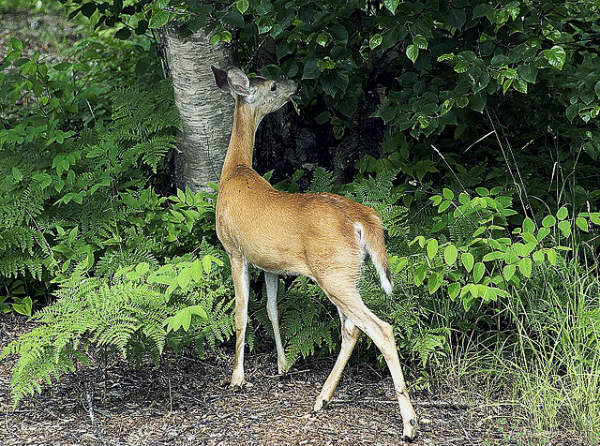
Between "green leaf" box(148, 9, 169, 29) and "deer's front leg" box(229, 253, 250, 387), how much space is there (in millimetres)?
1331

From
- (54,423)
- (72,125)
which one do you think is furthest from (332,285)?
(72,125)

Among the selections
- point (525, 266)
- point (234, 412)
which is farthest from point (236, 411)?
point (525, 266)

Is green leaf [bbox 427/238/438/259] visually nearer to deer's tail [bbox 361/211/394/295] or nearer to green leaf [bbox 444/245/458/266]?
green leaf [bbox 444/245/458/266]

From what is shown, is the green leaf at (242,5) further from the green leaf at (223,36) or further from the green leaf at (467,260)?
the green leaf at (467,260)

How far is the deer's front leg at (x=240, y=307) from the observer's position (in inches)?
193

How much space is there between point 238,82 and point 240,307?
1330mm

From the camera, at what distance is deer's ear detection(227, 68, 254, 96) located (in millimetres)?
5113

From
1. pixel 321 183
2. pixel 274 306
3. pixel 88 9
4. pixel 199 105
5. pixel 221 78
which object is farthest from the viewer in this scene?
pixel 88 9

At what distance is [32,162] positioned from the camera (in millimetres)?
6117

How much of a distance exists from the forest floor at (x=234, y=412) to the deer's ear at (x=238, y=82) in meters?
1.60

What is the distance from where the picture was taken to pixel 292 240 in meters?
4.45

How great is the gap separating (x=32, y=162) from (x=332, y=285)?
2.84m

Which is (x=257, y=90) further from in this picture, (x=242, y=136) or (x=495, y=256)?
(x=495, y=256)

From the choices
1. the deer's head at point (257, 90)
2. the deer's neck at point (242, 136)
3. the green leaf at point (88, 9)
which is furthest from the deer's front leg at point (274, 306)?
the green leaf at point (88, 9)
